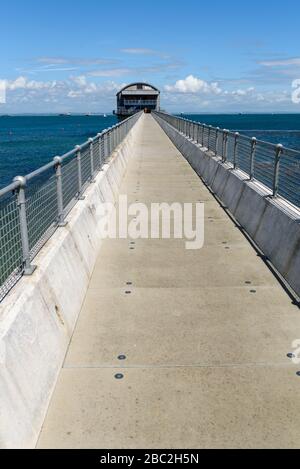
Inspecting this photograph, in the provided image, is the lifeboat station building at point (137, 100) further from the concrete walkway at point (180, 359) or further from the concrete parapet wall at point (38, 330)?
the concrete parapet wall at point (38, 330)

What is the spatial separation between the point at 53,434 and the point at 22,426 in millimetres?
436

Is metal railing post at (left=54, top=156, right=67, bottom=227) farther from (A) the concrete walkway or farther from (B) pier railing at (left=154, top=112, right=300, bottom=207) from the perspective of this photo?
(B) pier railing at (left=154, top=112, right=300, bottom=207)

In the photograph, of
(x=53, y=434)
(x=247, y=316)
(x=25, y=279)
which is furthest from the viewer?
(x=247, y=316)

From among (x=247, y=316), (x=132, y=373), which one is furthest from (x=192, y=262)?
(x=132, y=373)

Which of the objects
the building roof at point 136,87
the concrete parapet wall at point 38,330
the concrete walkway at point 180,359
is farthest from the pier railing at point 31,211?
the building roof at point 136,87

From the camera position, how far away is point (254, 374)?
16.3 ft

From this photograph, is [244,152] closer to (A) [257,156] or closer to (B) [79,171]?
(A) [257,156]

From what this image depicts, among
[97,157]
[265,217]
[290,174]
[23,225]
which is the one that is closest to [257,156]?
[97,157]

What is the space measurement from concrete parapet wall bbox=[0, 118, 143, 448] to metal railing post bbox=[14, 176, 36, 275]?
0.35 feet

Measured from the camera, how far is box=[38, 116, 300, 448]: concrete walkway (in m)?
4.10

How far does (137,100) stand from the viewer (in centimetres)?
13962

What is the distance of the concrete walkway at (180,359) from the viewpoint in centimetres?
410
